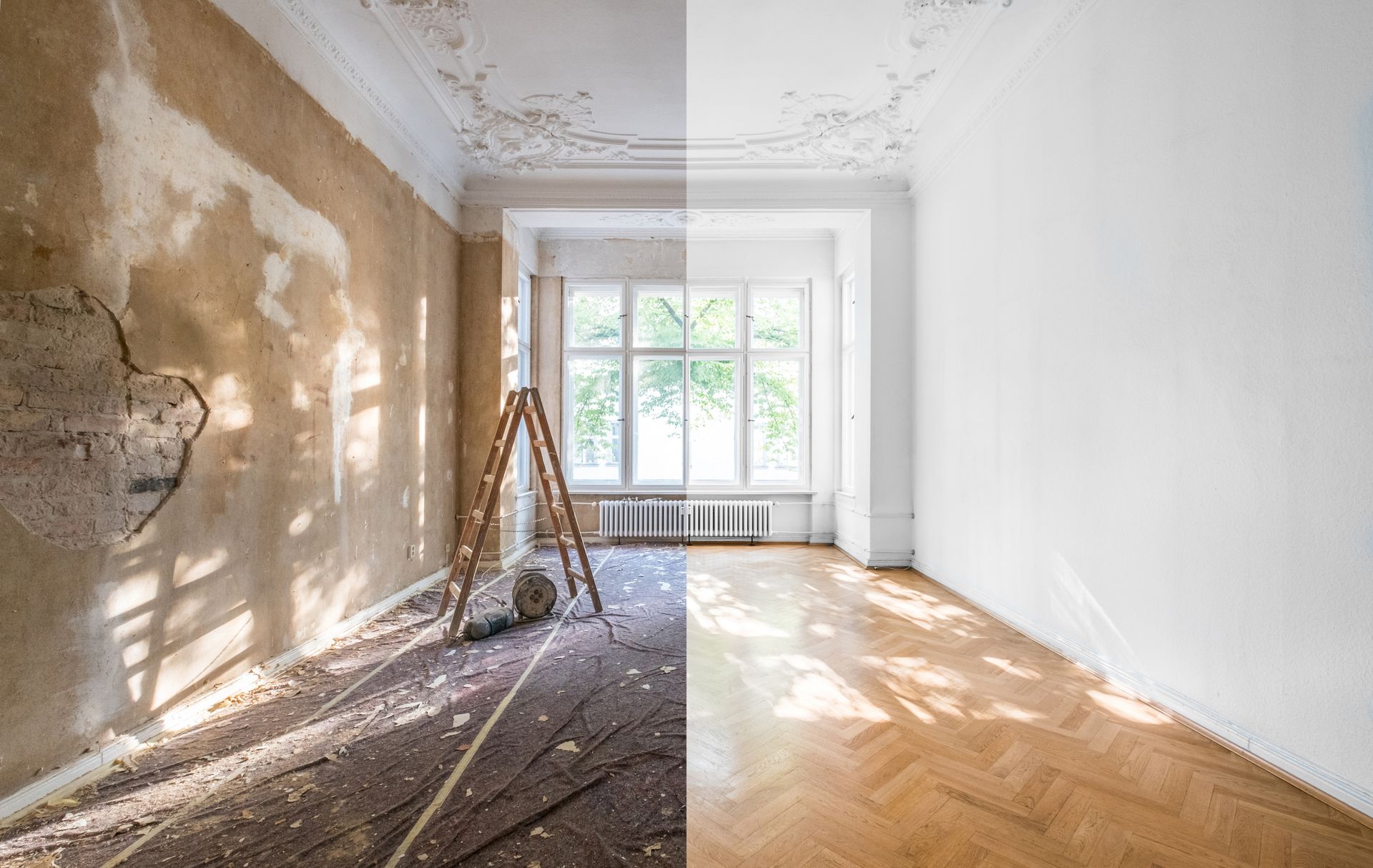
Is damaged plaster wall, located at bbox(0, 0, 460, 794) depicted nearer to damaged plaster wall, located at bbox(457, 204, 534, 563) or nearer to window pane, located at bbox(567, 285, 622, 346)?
damaged plaster wall, located at bbox(457, 204, 534, 563)

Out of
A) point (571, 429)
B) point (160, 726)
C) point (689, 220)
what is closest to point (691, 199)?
point (689, 220)

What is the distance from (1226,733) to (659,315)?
5.97 meters

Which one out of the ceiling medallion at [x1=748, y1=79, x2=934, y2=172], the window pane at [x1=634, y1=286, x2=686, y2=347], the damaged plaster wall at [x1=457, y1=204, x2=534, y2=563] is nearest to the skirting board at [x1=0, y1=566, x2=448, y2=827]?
the damaged plaster wall at [x1=457, y1=204, x2=534, y2=563]

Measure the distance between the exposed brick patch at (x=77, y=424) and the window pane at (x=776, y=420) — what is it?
5506mm

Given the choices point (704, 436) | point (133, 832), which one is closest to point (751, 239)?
point (704, 436)

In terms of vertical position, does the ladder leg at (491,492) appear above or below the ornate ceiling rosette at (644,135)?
below

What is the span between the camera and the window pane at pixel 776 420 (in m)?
7.08

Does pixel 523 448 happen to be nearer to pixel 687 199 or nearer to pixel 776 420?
pixel 776 420

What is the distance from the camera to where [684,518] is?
6820 millimetres

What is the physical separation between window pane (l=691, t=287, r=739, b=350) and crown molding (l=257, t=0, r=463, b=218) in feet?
9.29

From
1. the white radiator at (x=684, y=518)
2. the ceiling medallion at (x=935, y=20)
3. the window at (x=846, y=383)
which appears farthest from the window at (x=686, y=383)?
the ceiling medallion at (x=935, y=20)

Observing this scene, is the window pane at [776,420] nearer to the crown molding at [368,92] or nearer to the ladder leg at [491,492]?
the ladder leg at [491,492]

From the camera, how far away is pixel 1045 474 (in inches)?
136

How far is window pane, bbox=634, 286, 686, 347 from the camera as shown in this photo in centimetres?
714
